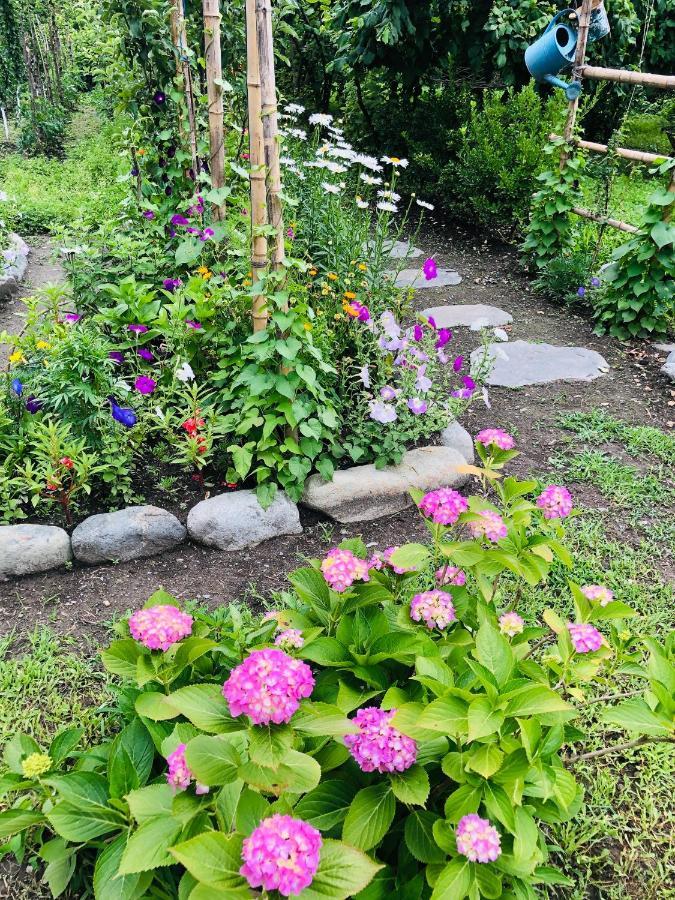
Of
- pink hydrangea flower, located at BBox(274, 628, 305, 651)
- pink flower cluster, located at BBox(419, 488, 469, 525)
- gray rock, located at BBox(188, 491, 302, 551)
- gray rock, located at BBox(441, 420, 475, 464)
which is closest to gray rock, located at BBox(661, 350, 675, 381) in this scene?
gray rock, located at BBox(441, 420, 475, 464)

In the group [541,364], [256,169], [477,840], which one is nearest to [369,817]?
[477,840]

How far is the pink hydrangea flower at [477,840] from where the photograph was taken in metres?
1.10

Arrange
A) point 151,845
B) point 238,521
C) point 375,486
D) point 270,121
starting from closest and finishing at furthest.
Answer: point 151,845
point 270,121
point 238,521
point 375,486

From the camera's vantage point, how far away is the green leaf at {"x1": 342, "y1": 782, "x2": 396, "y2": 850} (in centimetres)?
123

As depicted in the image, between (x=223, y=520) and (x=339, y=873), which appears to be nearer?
(x=339, y=873)

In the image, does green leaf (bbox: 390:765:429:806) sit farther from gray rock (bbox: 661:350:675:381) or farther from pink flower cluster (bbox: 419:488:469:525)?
gray rock (bbox: 661:350:675:381)

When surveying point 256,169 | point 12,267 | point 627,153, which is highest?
point 256,169

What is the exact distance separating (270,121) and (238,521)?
1.43 metres

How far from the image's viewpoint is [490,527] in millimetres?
1580

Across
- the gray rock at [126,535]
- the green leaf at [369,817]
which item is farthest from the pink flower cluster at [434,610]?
the gray rock at [126,535]

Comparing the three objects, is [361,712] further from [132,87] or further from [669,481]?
[132,87]

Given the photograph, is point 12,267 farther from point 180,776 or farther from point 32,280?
point 180,776

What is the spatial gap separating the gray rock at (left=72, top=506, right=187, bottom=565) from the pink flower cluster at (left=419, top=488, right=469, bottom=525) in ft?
3.89

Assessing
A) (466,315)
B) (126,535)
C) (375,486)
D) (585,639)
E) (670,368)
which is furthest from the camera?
(466,315)
